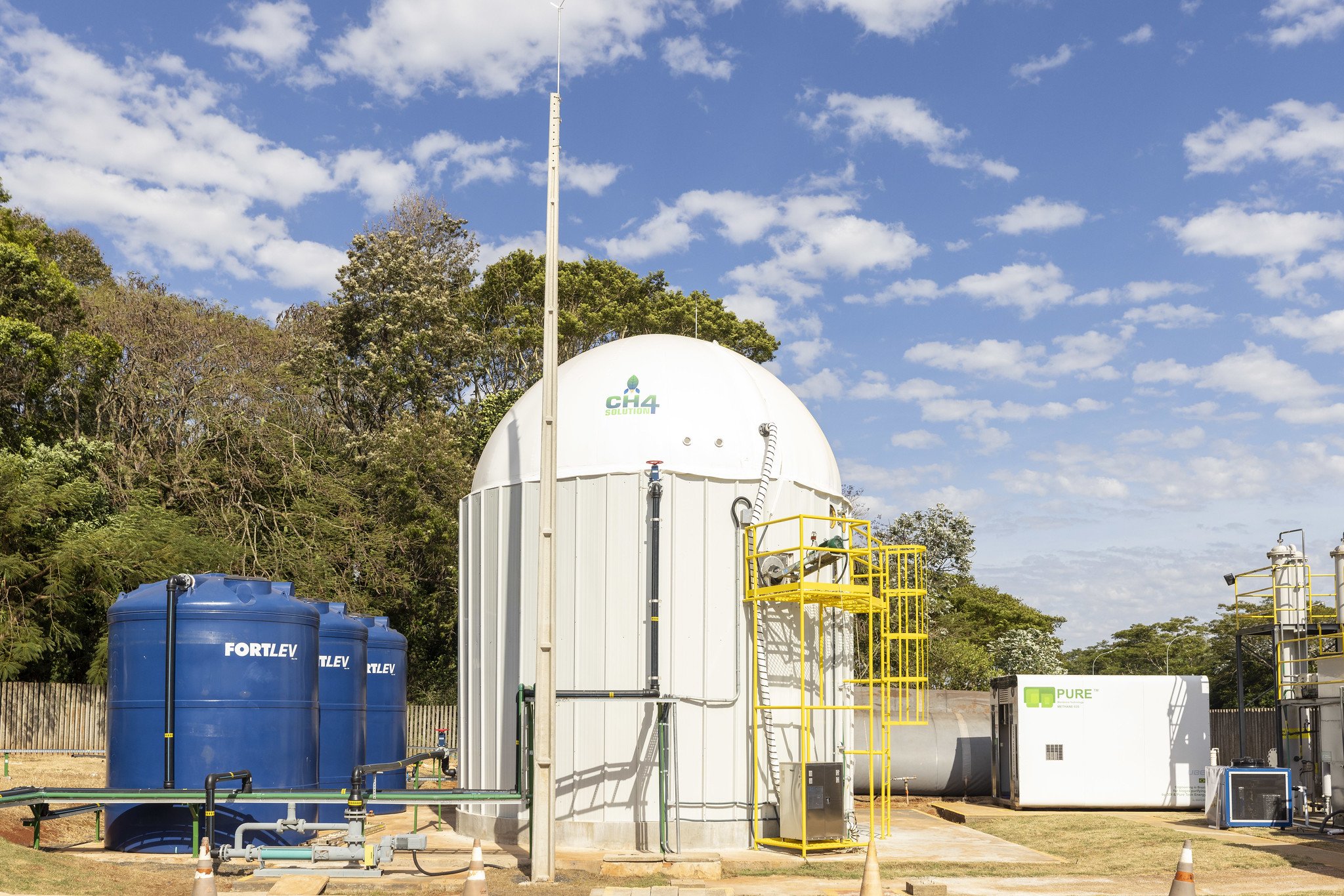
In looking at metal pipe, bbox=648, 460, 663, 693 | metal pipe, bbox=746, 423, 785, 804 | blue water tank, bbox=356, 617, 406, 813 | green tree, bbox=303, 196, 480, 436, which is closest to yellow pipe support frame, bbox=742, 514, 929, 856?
metal pipe, bbox=746, 423, 785, 804

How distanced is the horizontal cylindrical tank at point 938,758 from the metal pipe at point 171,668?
17.0 m

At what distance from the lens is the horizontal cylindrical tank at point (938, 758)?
95.5ft

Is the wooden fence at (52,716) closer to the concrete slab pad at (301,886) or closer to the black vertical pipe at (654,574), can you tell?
the concrete slab pad at (301,886)

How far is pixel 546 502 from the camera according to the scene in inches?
629

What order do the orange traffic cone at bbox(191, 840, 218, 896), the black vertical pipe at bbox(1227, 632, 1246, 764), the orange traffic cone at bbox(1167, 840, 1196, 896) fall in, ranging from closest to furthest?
the orange traffic cone at bbox(191, 840, 218, 896)
the orange traffic cone at bbox(1167, 840, 1196, 896)
the black vertical pipe at bbox(1227, 632, 1246, 764)

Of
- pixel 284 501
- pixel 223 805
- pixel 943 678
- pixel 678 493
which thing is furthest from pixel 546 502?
pixel 943 678

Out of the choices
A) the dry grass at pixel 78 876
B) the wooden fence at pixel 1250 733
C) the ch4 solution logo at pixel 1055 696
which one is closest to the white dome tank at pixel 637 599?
the dry grass at pixel 78 876

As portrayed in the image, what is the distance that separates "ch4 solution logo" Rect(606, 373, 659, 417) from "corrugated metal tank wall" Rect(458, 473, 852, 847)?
1110 millimetres

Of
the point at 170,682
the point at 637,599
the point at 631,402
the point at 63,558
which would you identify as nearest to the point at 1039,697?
the point at 637,599

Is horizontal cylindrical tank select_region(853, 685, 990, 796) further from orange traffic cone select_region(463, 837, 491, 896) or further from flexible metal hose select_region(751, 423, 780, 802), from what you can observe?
orange traffic cone select_region(463, 837, 491, 896)

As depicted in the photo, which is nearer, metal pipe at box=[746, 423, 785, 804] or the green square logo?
metal pipe at box=[746, 423, 785, 804]

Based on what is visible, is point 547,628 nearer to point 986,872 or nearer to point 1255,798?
point 986,872

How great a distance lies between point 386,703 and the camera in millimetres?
24656

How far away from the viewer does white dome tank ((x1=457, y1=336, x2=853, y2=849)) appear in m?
18.0
